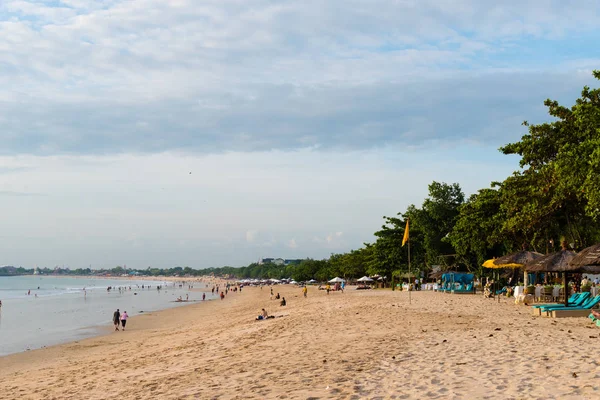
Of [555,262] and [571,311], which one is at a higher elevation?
[555,262]

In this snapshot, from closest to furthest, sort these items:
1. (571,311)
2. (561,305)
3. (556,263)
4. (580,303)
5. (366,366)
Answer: (366,366), (571,311), (561,305), (580,303), (556,263)

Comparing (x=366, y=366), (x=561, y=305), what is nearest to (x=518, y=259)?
(x=561, y=305)

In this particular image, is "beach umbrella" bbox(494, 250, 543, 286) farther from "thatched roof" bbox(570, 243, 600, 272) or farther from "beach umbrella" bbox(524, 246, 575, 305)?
"thatched roof" bbox(570, 243, 600, 272)

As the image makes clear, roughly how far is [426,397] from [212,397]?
324cm

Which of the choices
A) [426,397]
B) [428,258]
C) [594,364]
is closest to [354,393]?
[426,397]

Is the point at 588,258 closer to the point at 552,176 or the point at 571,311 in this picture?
the point at 571,311

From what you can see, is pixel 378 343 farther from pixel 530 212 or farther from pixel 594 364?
pixel 530 212

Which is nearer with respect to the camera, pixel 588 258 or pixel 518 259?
pixel 588 258

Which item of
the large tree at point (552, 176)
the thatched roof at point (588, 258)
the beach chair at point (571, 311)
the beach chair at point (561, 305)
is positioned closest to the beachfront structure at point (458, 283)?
the large tree at point (552, 176)

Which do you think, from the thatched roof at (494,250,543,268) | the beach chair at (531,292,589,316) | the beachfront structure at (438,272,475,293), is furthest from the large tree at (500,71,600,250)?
the beachfront structure at (438,272,475,293)

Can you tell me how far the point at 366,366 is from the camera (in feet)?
30.6

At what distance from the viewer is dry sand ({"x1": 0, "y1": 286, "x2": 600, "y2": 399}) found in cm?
760

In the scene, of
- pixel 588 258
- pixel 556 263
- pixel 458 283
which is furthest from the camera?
pixel 458 283

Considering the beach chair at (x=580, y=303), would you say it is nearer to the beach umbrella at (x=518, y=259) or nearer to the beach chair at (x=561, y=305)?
the beach chair at (x=561, y=305)
